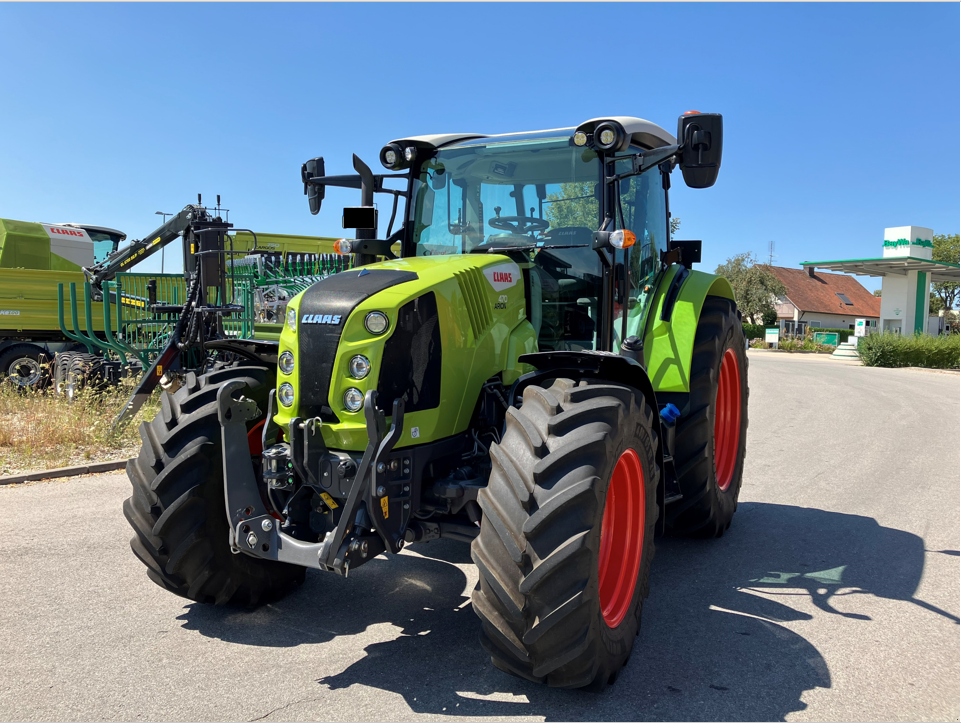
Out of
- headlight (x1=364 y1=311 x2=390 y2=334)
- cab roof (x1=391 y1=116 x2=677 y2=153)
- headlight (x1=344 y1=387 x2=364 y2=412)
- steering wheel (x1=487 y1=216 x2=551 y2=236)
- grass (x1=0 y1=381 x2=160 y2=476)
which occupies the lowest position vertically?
grass (x1=0 y1=381 x2=160 y2=476)

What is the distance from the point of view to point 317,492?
11.0 feet

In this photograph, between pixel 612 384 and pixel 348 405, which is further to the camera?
pixel 612 384

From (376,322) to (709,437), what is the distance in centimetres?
252

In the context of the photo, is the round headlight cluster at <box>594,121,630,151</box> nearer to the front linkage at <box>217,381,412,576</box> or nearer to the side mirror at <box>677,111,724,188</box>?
the side mirror at <box>677,111,724,188</box>

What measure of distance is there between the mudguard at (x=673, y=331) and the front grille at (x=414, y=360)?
5.99 ft

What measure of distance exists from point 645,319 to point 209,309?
234 inches

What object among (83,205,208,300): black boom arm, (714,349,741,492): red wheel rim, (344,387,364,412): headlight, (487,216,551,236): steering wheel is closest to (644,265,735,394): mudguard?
(714,349,741,492): red wheel rim

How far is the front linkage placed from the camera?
10.2ft

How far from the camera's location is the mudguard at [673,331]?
477 cm

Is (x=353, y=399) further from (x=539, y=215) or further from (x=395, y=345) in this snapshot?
(x=539, y=215)

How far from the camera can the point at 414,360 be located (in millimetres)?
3400

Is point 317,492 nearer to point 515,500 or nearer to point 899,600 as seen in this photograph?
point 515,500

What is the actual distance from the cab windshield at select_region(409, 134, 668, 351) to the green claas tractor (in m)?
0.01

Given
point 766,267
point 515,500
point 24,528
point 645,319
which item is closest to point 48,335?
point 24,528
